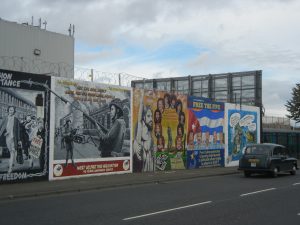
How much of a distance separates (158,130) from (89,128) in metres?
5.09

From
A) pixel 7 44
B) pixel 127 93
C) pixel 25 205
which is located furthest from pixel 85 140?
pixel 7 44

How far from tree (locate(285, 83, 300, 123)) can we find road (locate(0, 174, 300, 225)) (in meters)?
42.4

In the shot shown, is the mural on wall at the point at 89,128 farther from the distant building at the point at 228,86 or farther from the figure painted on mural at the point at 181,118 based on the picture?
the distant building at the point at 228,86

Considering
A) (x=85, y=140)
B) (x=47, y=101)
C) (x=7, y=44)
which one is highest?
(x=7, y=44)

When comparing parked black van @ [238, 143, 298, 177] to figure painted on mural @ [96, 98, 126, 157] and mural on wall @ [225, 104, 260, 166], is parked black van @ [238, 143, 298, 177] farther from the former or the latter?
mural on wall @ [225, 104, 260, 166]

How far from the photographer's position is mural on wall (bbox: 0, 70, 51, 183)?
17.0 metres

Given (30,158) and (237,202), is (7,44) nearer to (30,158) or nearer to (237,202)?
(30,158)

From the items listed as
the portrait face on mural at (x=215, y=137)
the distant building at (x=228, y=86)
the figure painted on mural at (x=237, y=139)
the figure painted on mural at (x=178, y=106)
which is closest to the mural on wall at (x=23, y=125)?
the figure painted on mural at (x=178, y=106)

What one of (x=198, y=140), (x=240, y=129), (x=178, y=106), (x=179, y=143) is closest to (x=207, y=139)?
(x=198, y=140)

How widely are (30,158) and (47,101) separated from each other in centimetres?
237

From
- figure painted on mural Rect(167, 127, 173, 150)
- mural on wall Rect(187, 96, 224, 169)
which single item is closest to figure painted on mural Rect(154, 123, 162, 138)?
figure painted on mural Rect(167, 127, 173, 150)

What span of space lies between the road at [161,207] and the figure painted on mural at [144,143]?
6655 millimetres

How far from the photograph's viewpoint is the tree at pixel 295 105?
5657cm

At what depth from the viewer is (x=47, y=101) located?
18.6 metres
